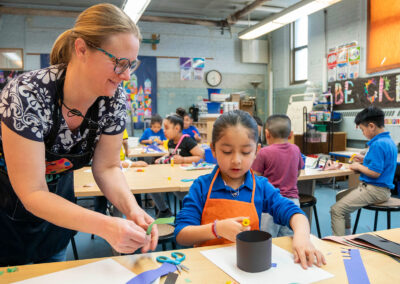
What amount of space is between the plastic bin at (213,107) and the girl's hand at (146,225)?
7048mm

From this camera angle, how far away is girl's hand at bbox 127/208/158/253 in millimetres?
958

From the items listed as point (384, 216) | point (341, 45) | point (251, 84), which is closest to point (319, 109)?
point (341, 45)

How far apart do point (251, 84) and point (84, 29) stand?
8872mm

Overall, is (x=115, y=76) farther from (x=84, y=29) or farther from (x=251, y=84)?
(x=251, y=84)

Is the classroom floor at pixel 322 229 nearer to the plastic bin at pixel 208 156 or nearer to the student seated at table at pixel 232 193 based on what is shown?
the plastic bin at pixel 208 156

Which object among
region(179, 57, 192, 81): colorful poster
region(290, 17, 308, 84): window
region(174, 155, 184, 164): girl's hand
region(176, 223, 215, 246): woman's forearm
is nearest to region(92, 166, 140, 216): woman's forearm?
region(176, 223, 215, 246): woman's forearm

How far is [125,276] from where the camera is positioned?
2.96ft

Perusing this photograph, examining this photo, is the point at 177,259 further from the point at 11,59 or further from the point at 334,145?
the point at 11,59

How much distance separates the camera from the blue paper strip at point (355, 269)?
89cm

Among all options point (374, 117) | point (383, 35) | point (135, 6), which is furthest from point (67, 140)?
point (383, 35)

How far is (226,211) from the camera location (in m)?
1.32

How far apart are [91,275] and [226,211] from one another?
1.96ft

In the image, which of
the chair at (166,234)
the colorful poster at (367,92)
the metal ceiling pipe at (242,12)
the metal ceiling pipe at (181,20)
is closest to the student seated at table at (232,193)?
the chair at (166,234)

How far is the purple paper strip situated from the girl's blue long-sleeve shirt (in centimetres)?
34
